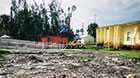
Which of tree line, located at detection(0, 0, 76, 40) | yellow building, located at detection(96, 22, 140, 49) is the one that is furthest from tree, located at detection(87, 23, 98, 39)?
yellow building, located at detection(96, 22, 140, 49)

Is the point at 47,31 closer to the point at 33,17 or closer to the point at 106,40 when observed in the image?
the point at 33,17

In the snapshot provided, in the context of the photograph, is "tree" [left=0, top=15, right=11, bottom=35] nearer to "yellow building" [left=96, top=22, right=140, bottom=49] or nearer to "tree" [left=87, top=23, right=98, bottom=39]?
"tree" [left=87, top=23, right=98, bottom=39]

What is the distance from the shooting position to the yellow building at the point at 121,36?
101 ft

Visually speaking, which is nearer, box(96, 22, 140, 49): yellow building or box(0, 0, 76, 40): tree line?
box(96, 22, 140, 49): yellow building

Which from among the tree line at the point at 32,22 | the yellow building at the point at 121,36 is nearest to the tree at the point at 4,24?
the tree line at the point at 32,22

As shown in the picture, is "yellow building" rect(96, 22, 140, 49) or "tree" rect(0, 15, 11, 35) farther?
"tree" rect(0, 15, 11, 35)

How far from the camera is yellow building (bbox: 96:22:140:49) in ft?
101

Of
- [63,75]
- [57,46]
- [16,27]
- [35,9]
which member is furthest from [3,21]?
[63,75]

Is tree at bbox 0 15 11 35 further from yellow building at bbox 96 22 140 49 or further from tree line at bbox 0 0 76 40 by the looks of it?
yellow building at bbox 96 22 140 49

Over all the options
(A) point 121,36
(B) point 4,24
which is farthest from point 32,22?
(A) point 121,36

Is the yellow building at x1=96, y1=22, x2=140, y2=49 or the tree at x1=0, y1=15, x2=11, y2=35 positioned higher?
the tree at x1=0, y1=15, x2=11, y2=35

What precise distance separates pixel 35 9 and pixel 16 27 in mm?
8735

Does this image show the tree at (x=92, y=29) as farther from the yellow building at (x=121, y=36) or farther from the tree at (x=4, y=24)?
the yellow building at (x=121, y=36)

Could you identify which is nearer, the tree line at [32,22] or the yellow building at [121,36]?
the yellow building at [121,36]
